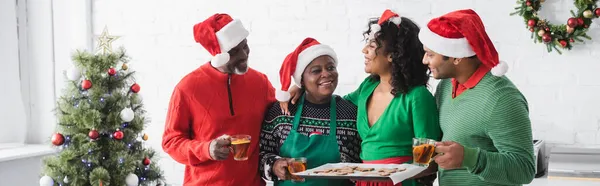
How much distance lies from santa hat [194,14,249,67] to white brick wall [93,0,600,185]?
1.28m

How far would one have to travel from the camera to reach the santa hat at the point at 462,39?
202 centimetres

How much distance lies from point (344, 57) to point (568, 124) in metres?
1.19

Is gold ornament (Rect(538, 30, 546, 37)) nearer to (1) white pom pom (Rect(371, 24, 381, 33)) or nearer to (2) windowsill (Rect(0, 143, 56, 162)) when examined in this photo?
(1) white pom pom (Rect(371, 24, 381, 33))

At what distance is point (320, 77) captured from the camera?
2441 mm

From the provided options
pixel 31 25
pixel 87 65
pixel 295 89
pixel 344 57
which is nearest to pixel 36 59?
pixel 31 25

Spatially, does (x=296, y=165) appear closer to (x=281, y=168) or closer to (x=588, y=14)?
(x=281, y=168)

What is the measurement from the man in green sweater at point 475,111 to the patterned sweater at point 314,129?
13.6 inches

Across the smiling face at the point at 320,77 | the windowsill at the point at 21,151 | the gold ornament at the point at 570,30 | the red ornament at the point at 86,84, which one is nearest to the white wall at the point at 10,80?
the windowsill at the point at 21,151

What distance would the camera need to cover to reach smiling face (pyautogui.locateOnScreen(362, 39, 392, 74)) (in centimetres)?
237

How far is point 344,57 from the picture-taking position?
380 cm

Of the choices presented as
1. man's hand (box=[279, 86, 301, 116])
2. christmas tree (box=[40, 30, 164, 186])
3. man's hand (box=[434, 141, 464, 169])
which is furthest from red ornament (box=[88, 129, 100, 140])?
man's hand (box=[434, 141, 464, 169])

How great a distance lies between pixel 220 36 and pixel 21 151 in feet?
6.38

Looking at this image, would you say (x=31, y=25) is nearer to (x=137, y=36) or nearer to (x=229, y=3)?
(x=137, y=36)

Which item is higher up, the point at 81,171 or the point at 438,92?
the point at 438,92
